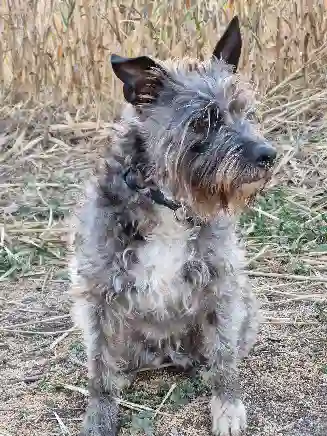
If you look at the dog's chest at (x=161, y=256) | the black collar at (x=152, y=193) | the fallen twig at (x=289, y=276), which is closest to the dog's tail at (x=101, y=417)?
the dog's chest at (x=161, y=256)

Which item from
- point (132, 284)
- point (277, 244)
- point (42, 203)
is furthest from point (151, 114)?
point (42, 203)

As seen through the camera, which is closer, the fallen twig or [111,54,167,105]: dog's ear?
[111,54,167,105]: dog's ear

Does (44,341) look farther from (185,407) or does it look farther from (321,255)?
(321,255)

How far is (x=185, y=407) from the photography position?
3402 mm

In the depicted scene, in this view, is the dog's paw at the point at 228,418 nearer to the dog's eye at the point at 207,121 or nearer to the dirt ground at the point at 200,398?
the dirt ground at the point at 200,398

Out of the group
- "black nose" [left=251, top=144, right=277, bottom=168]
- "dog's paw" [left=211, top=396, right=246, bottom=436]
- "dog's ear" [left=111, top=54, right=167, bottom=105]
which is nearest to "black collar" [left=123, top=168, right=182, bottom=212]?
"dog's ear" [left=111, top=54, right=167, bottom=105]

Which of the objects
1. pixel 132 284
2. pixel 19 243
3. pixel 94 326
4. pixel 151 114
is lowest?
pixel 19 243

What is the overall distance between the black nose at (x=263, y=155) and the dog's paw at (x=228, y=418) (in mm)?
1125

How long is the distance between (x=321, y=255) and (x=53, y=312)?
1.70m

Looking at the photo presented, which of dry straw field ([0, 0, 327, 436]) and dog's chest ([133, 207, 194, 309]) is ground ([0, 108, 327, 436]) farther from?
dog's chest ([133, 207, 194, 309])

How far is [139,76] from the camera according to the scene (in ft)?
9.53

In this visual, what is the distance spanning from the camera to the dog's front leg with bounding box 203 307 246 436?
3.27m

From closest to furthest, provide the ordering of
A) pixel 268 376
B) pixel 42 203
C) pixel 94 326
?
pixel 94 326
pixel 268 376
pixel 42 203

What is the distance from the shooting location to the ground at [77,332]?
11.0ft
